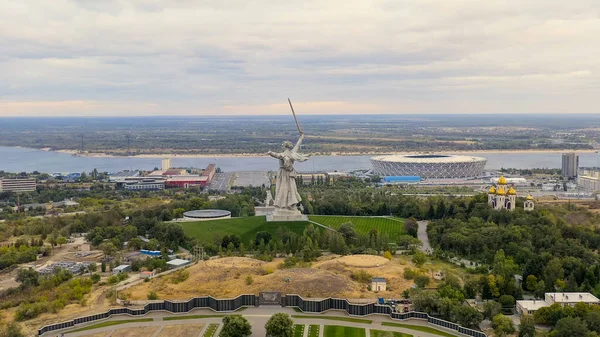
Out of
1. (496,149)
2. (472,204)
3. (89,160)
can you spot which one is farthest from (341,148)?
(472,204)

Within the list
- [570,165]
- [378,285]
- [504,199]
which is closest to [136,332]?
[378,285]

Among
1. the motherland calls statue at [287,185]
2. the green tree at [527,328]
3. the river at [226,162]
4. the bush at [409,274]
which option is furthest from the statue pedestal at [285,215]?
the river at [226,162]

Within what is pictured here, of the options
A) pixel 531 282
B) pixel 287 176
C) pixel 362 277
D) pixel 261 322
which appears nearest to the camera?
pixel 261 322

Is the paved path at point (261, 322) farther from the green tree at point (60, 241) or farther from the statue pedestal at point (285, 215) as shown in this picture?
the green tree at point (60, 241)

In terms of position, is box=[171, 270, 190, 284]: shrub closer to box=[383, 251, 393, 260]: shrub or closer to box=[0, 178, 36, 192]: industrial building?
box=[383, 251, 393, 260]: shrub

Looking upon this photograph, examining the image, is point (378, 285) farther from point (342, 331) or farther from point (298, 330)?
point (298, 330)

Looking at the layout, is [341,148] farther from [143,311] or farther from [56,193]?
[143,311]
